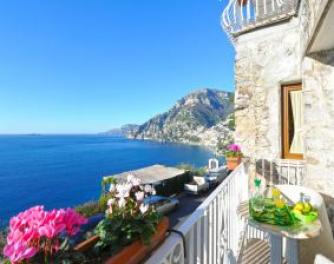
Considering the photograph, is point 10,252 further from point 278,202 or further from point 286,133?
point 286,133

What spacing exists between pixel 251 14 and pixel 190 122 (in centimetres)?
13199

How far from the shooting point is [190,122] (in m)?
Result: 136

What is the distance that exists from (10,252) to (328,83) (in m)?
2.97

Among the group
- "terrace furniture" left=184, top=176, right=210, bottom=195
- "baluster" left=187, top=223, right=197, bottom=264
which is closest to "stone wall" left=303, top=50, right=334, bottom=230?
"baluster" left=187, top=223, right=197, bottom=264

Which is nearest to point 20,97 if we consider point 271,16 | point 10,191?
point 10,191

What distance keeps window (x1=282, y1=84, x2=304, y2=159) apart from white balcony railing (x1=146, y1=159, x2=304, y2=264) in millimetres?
1466

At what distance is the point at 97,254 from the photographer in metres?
1.08

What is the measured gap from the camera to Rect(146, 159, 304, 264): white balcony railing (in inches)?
47.3

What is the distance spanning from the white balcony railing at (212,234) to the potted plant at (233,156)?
49.2 inches

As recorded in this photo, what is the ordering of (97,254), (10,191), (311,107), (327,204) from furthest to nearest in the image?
(10,191), (311,107), (327,204), (97,254)

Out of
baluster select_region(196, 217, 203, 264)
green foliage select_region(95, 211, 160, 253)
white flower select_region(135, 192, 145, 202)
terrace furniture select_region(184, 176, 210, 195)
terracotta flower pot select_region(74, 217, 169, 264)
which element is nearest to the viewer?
terracotta flower pot select_region(74, 217, 169, 264)

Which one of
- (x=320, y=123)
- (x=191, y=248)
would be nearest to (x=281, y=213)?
(x=191, y=248)

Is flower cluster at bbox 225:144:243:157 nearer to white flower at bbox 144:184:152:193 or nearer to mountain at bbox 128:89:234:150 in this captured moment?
white flower at bbox 144:184:152:193

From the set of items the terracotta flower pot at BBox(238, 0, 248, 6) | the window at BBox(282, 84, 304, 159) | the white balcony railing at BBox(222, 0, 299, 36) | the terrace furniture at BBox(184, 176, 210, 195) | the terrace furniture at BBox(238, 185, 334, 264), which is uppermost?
the terracotta flower pot at BBox(238, 0, 248, 6)
